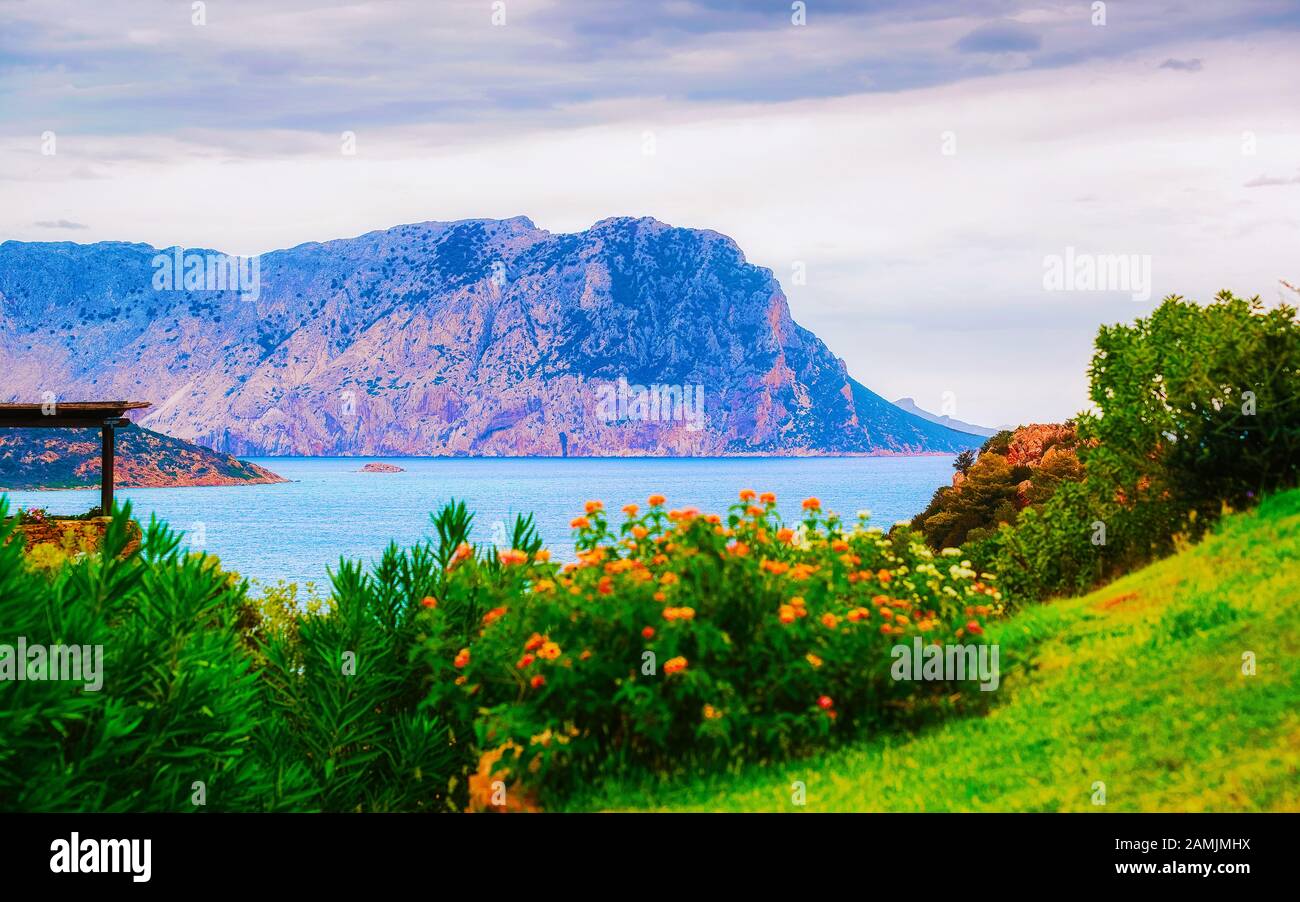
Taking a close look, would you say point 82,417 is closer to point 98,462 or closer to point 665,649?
point 665,649

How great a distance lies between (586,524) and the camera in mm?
9047

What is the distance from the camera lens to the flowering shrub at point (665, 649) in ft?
26.5

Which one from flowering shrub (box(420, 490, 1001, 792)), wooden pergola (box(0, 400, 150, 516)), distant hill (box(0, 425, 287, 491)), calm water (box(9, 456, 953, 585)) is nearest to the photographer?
flowering shrub (box(420, 490, 1001, 792))

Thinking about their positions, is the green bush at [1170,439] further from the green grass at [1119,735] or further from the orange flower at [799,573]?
the orange flower at [799,573]

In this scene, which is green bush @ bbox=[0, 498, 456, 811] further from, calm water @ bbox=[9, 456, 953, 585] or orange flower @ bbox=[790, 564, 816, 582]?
calm water @ bbox=[9, 456, 953, 585]

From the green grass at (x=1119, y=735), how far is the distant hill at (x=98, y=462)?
110299 mm

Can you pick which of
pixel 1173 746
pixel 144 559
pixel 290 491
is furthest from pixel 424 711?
pixel 290 491

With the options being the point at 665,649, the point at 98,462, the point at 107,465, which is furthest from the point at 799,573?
the point at 98,462

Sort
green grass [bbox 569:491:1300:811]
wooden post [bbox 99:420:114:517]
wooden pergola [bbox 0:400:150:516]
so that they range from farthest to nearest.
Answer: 1. wooden post [bbox 99:420:114:517]
2. wooden pergola [bbox 0:400:150:516]
3. green grass [bbox 569:491:1300:811]

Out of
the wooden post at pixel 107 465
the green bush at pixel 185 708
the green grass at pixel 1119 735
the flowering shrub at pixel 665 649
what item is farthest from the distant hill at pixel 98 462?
the green grass at pixel 1119 735

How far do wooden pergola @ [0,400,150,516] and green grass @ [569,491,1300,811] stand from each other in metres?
18.5

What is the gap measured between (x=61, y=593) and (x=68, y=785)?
986 mm

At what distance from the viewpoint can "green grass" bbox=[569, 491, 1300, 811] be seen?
279 inches

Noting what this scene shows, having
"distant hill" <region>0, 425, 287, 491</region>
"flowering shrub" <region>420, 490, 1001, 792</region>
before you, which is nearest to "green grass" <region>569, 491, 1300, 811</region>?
"flowering shrub" <region>420, 490, 1001, 792</region>
